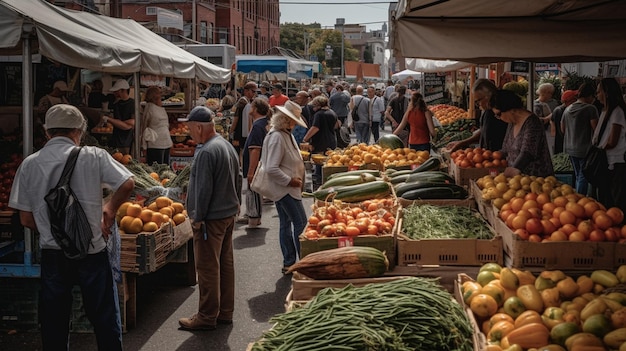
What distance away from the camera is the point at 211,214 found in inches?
Answer: 251

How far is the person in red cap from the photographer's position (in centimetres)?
1257

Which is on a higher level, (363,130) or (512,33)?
(512,33)

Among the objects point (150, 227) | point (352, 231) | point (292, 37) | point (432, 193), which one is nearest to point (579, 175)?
point (432, 193)

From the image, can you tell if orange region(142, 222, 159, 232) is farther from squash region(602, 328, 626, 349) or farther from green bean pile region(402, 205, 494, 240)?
squash region(602, 328, 626, 349)

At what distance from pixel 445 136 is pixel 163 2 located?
156 feet

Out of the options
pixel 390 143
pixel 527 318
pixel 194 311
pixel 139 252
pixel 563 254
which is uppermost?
pixel 390 143

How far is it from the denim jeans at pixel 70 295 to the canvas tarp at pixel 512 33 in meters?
2.95

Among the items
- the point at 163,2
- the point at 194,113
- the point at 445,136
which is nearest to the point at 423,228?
the point at 194,113

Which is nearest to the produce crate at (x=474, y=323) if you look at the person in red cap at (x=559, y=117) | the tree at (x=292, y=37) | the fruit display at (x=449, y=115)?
the person in red cap at (x=559, y=117)

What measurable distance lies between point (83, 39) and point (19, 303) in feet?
8.97

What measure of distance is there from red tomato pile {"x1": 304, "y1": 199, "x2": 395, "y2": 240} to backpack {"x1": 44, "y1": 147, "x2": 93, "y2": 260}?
1798 mm

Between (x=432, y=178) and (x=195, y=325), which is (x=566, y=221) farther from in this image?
(x=195, y=325)

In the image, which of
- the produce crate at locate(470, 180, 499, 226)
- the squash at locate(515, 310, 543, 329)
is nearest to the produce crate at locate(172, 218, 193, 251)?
the produce crate at locate(470, 180, 499, 226)

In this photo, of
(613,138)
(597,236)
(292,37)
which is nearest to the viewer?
(597,236)
